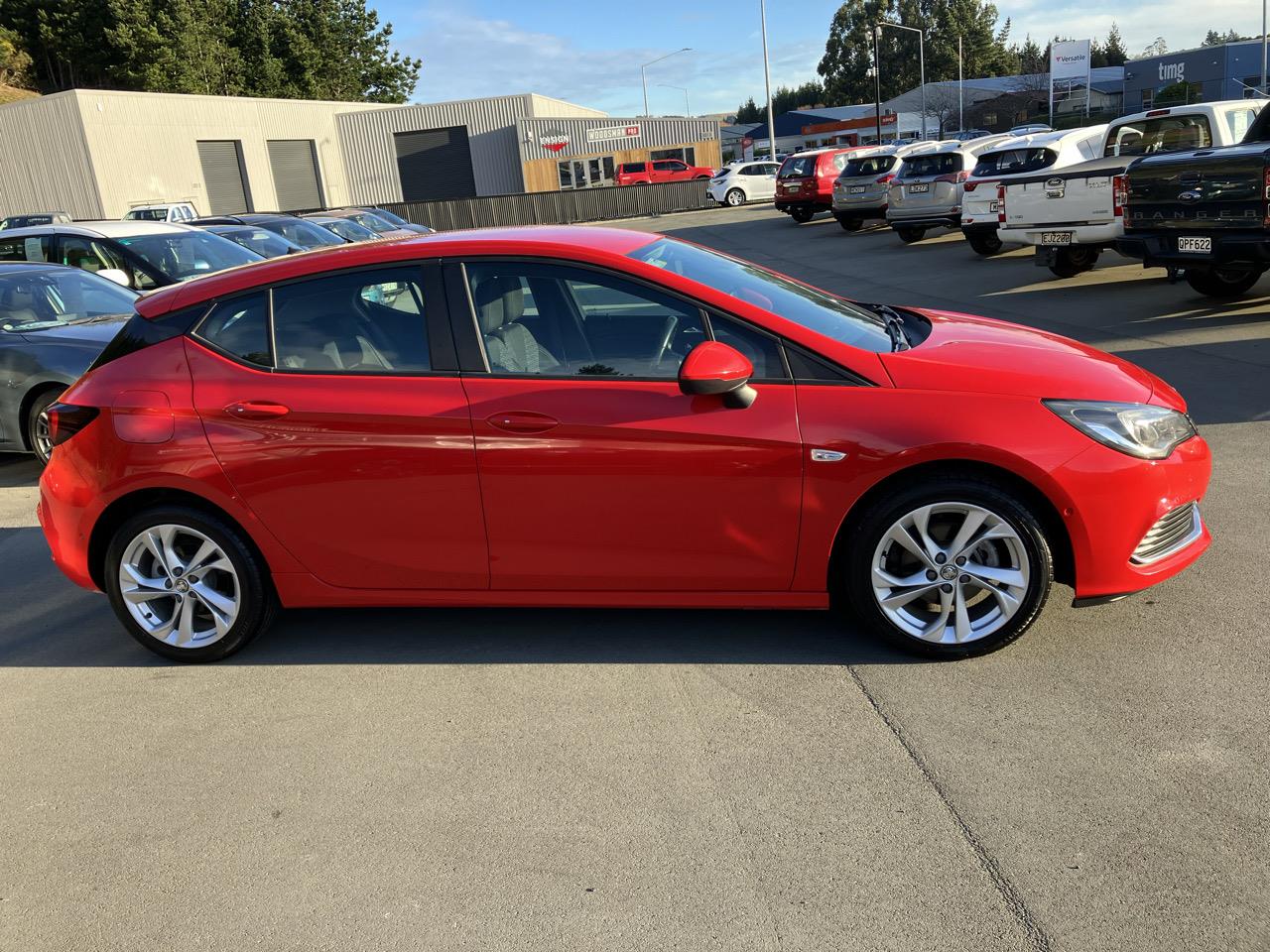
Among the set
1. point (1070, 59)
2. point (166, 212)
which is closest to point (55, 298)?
point (166, 212)

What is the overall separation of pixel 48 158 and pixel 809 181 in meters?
30.0

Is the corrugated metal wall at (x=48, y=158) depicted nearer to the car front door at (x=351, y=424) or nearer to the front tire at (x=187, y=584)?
the front tire at (x=187, y=584)

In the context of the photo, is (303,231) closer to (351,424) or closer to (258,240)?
(258,240)

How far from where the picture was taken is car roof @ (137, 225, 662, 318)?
3.99m

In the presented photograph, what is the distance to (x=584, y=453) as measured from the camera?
148 inches

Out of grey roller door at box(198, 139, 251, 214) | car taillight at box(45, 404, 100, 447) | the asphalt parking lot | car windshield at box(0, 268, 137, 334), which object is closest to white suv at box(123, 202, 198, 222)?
grey roller door at box(198, 139, 251, 214)

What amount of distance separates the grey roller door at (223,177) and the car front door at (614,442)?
4561cm

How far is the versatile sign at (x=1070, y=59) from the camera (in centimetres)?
5812

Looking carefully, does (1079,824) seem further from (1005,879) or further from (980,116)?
(980,116)

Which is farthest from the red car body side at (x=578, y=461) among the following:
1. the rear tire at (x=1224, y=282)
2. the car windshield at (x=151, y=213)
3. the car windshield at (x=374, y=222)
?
the car windshield at (x=151, y=213)

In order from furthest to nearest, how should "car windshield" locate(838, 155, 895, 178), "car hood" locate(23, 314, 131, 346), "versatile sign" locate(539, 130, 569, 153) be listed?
"versatile sign" locate(539, 130, 569, 153) → "car windshield" locate(838, 155, 895, 178) → "car hood" locate(23, 314, 131, 346)

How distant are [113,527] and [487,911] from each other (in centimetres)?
256

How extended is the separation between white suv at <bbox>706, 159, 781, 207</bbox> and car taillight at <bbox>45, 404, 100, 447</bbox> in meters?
36.8

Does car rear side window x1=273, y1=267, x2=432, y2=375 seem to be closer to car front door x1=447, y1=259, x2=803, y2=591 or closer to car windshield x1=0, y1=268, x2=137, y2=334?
car front door x1=447, y1=259, x2=803, y2=591
